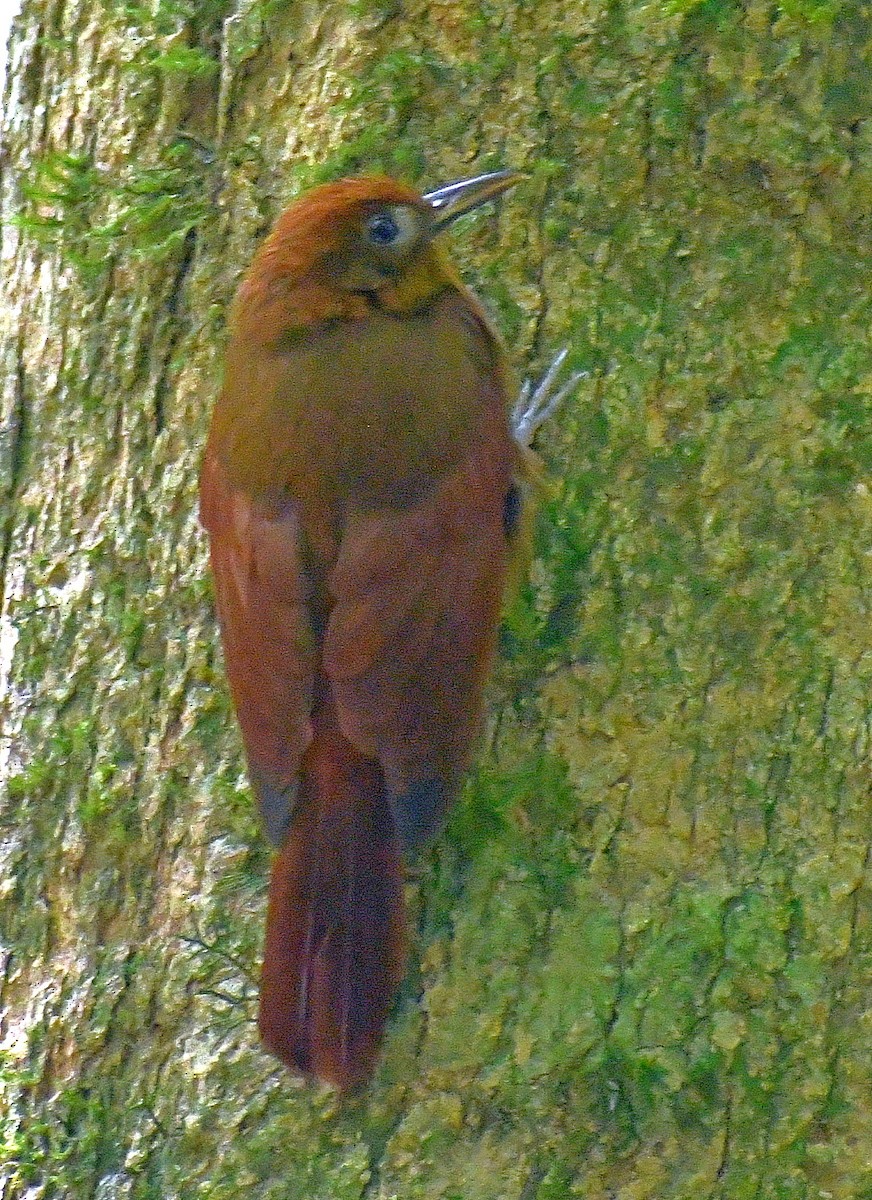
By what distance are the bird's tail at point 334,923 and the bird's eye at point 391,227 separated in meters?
0.76

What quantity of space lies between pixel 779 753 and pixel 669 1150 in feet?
1.87

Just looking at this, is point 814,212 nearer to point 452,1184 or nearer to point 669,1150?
point 669,1150

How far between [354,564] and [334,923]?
1.70 feet

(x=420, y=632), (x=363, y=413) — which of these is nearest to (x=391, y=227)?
(x=363, y=413)

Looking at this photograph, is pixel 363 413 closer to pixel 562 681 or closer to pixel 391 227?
pixel 391 227

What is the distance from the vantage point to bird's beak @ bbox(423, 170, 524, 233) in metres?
2.23

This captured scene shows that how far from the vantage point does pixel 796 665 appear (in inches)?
84.2

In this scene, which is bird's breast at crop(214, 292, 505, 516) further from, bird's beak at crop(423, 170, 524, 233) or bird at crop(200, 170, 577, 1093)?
bird's beak at crop(423, 170, 524, 233)

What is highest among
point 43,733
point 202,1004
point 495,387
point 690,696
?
point 495,387

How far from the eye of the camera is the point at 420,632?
2.17 m

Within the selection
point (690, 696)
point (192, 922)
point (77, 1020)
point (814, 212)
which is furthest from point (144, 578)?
point (814, 212)

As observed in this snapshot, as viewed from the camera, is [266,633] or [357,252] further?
[357,252]

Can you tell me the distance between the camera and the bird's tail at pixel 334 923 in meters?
2.12

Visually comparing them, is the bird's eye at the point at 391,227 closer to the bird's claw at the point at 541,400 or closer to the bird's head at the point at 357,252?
the bird's head at the point at 357,252
